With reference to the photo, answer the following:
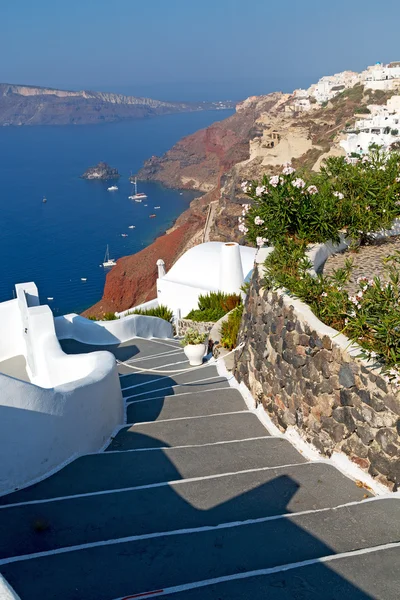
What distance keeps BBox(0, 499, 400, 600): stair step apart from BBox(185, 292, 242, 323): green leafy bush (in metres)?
10.5

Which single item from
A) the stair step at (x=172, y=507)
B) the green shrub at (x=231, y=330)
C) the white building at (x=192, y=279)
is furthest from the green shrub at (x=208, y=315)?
the stair step at (x=172, y=507)

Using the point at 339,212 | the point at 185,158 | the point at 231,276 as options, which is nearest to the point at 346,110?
the point at 185,158

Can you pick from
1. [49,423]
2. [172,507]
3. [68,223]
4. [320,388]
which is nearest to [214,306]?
[320,388]

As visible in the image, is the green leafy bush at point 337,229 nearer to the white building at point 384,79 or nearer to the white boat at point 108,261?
the white boat at point 108,261

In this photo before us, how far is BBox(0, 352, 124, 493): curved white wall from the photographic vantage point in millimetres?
4520

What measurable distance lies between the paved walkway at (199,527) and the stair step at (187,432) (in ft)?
0.09

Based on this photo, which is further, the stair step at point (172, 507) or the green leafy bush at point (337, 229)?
the green leafy bush at point (337, 229)

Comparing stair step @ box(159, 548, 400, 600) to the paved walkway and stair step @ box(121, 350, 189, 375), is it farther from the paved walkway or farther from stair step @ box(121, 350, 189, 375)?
stair step @ box(121, 350, 189, 375)

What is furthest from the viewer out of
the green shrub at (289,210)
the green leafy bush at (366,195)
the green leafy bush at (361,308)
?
the green leafy bush at (366,195)

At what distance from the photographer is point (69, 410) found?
17.0ft

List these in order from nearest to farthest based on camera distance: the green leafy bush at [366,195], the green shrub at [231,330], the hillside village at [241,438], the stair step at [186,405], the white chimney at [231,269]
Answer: the hillside village at [241,438]
the stair step at [186,405]
the green leafy bush at [366,195]
the green shrub at [231,330]
the white chimney at [231,269]

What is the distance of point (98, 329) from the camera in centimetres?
1059

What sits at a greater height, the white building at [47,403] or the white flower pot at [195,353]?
the white building at [47,403]

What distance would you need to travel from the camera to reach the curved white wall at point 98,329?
10.5m
